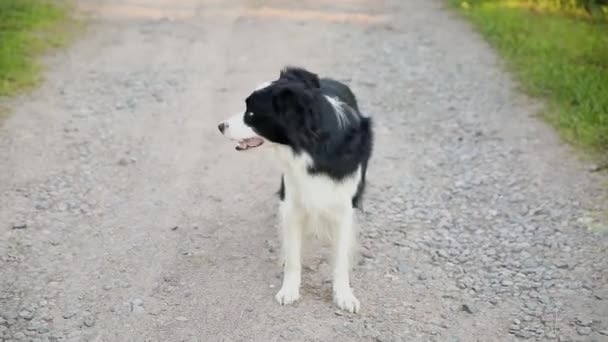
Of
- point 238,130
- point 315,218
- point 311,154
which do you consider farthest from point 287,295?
point 238,130

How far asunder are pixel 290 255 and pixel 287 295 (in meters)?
0.24

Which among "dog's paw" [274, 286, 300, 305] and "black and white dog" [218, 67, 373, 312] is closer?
"black and white dog" [218, 67, 373, 312]

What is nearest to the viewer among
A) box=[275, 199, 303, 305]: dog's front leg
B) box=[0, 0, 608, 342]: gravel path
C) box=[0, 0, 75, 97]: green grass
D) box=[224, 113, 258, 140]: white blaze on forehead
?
box=[224, 113, 258, 140]: white blaze on forehead

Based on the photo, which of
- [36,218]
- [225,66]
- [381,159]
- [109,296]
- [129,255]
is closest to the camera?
[109,296]

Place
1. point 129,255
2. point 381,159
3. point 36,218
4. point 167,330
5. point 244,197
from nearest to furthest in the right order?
point 167,330 → point 129,255 → point 36,218 → point 244,197 → point 381,159

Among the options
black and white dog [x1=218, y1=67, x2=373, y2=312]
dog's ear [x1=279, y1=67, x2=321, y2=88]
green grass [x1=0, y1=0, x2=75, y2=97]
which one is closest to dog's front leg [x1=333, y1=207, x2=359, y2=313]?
black and white dog [x1=218, y1=67, x2=373, y2=312]

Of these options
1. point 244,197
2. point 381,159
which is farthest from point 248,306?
point 381,159

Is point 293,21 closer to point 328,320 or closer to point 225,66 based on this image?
point 225,66

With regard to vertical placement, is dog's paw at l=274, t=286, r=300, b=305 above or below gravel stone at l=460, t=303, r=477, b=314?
below

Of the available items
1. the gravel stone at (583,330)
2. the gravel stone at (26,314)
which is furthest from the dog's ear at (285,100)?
the gravel stone at (583,330)

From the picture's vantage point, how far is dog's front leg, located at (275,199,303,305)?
438cm

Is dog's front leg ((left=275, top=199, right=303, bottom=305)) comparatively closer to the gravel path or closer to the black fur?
the gravel path

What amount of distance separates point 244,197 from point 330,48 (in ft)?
14.1

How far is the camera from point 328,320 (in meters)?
4.25
